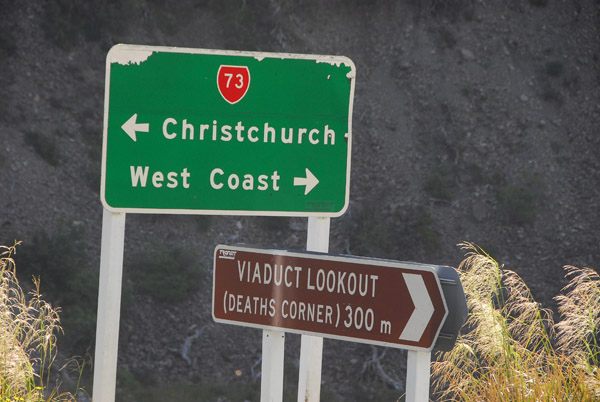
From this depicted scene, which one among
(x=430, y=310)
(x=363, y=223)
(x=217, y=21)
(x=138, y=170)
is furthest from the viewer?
(x=217, y=21)

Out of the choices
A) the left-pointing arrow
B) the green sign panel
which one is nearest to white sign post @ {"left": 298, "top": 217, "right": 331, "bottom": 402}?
the green sign panel

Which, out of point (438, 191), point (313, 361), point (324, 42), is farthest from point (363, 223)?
point (313, 361)

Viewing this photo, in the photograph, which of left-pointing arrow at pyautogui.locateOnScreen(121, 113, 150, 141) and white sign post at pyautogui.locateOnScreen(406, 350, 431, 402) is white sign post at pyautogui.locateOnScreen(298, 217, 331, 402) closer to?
white sign post at pyautogui.locateOnScreen(406, 350, 431, 402)

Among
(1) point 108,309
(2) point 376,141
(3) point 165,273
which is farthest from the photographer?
(2) point 376,141

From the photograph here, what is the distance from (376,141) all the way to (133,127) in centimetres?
1535

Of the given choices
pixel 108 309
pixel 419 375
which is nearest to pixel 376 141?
pixel 108 309

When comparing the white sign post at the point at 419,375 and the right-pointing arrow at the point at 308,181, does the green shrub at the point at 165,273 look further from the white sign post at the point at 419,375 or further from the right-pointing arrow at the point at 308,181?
the white sign post at the point at 419,375

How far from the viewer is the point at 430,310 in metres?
2.32

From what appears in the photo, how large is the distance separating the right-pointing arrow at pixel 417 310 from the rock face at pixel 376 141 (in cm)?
1120

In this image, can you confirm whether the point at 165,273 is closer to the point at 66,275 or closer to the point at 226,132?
the point at 66,275

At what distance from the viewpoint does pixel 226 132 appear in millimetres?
3105

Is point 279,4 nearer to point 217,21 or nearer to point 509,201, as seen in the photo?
point 217,21

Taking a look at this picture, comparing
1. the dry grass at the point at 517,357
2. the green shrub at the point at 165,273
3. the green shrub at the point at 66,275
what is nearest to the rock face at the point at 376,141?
the green shrub at the point at 165,273

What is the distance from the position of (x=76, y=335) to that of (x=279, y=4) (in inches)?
437
